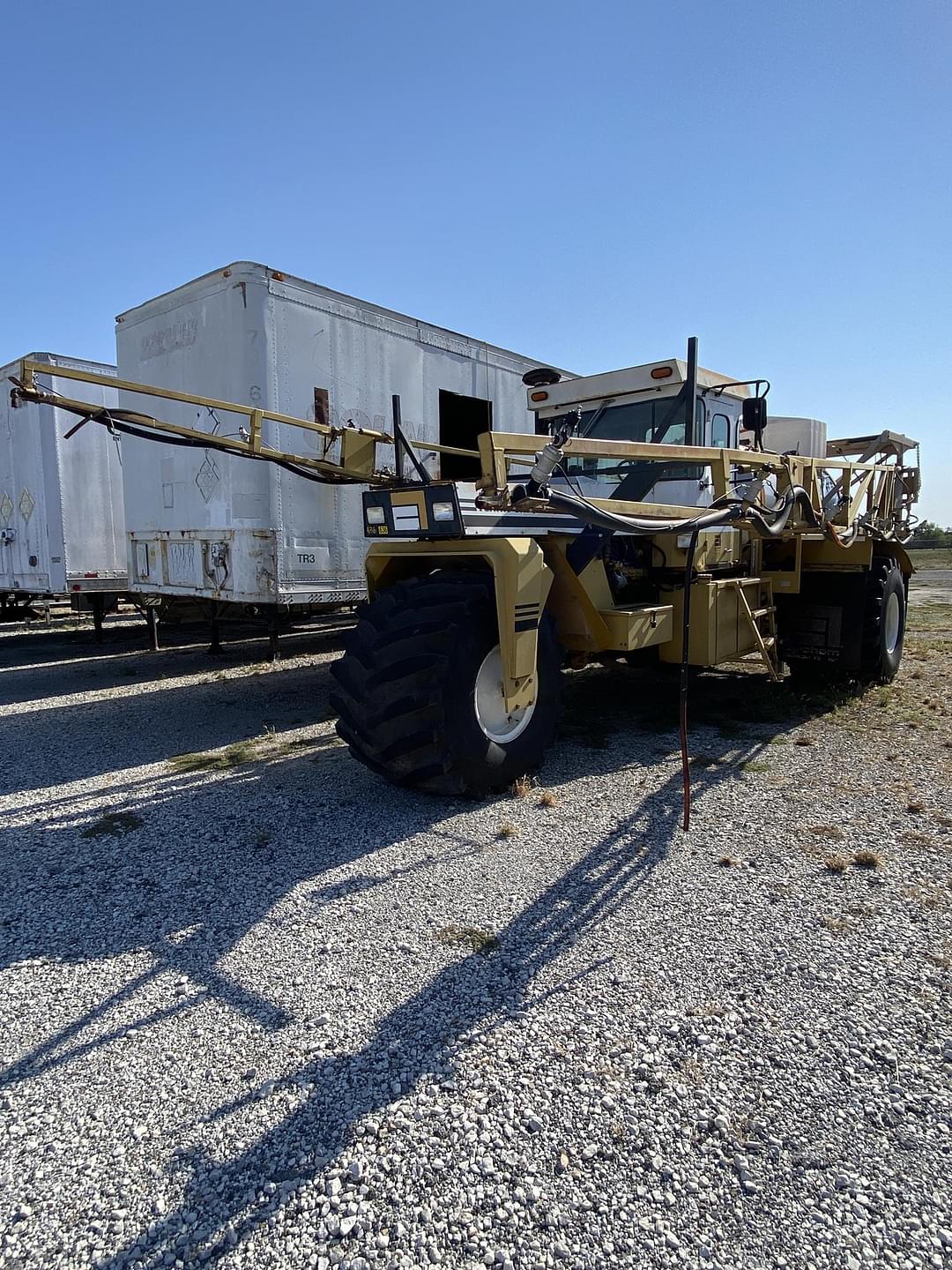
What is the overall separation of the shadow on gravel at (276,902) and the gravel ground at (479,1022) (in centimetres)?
1

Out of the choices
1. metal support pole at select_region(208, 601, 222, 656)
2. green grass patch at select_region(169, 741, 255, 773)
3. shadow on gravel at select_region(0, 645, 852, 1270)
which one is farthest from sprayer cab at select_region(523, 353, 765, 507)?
metal support pole at select_region(208, 601, 222, 656)

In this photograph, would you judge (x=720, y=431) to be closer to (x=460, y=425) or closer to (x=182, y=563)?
(x=460, y=425)

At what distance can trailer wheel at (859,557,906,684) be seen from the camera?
293 inches

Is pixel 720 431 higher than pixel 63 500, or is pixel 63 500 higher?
pixel 720 431

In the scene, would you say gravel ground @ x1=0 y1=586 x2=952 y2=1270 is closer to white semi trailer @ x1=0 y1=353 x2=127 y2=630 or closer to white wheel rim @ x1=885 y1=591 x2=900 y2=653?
white wheel rim @ x1=885 y1=591 x2=900 y2=653

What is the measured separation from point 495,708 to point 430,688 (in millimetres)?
598

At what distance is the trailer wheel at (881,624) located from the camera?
744 centimetres

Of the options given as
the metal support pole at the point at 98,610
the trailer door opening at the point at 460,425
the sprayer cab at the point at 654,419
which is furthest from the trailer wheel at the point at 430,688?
the metal support pole at the point at 98,610

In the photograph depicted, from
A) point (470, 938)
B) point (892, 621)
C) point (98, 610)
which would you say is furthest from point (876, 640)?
point (98, 610)

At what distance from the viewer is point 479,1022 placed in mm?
2615

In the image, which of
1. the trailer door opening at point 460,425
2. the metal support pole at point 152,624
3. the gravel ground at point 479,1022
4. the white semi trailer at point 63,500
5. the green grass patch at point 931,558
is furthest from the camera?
the green grass patch at point 931,558

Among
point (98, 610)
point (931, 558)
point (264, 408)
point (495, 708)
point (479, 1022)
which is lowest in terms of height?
point (479, 1022)

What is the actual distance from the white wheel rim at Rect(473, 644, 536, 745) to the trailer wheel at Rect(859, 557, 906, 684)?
4290 millimetres

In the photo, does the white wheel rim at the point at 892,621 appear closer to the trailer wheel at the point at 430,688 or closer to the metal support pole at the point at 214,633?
the trailer wheel at the point at 430,688
